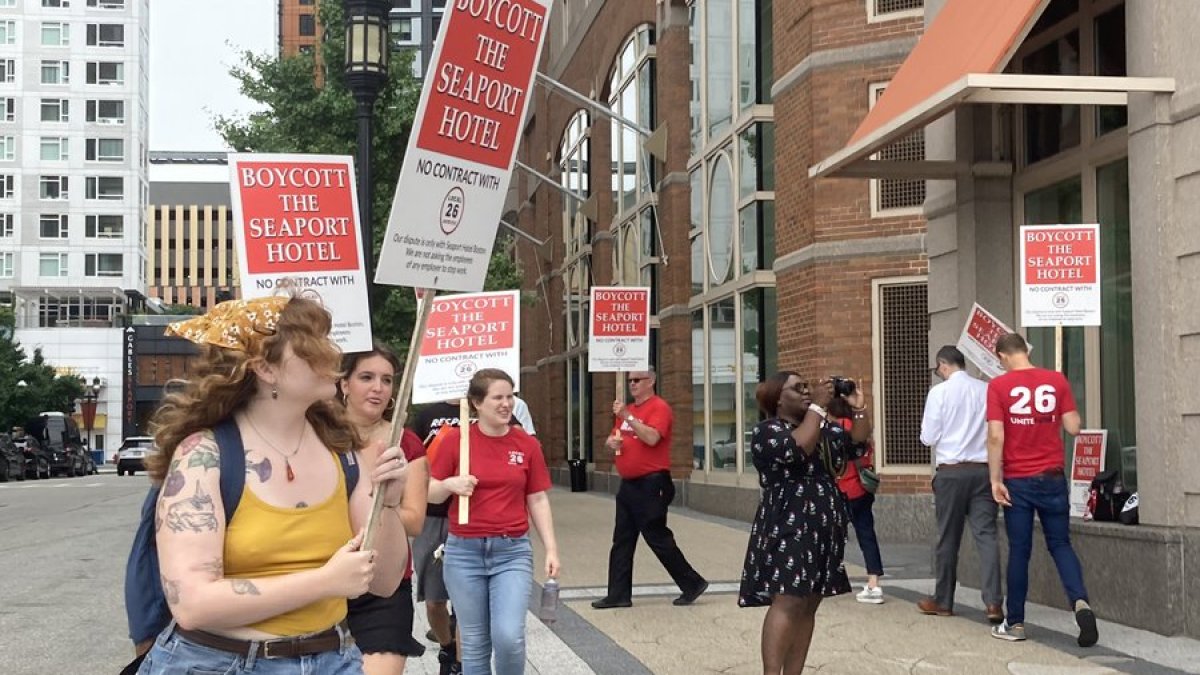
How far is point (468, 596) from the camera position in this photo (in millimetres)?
6523

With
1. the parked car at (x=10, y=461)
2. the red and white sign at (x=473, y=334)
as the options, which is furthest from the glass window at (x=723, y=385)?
the parked car at (x=10, y=461)

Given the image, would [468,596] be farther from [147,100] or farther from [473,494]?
[147,100]

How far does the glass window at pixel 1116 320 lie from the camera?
35.5ft

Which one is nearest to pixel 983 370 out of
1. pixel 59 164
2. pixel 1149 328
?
pixel 1149 328

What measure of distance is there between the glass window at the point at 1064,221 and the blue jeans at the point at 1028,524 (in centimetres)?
247

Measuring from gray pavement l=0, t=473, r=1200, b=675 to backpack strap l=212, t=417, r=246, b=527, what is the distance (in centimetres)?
561

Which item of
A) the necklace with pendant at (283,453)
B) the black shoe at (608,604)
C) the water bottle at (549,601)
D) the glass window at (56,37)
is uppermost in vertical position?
the glass window at (56,37)

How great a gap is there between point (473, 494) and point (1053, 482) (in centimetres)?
441

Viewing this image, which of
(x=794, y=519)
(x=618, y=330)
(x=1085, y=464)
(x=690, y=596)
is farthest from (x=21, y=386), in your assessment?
(x=794, y=519)

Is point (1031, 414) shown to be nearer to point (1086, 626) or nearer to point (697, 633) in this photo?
point (1086, 626)

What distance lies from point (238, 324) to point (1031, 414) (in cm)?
711

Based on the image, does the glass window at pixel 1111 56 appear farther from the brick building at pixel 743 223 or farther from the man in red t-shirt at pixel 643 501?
the brick building at pixel 743 223

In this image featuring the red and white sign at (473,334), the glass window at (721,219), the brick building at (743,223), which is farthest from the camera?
the glass window at (721,219)

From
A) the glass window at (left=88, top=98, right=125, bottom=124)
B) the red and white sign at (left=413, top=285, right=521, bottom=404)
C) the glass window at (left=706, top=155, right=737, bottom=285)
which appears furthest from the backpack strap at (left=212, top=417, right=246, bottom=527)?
the glass window at (left=88, top=98, right=125, bottom=124)
